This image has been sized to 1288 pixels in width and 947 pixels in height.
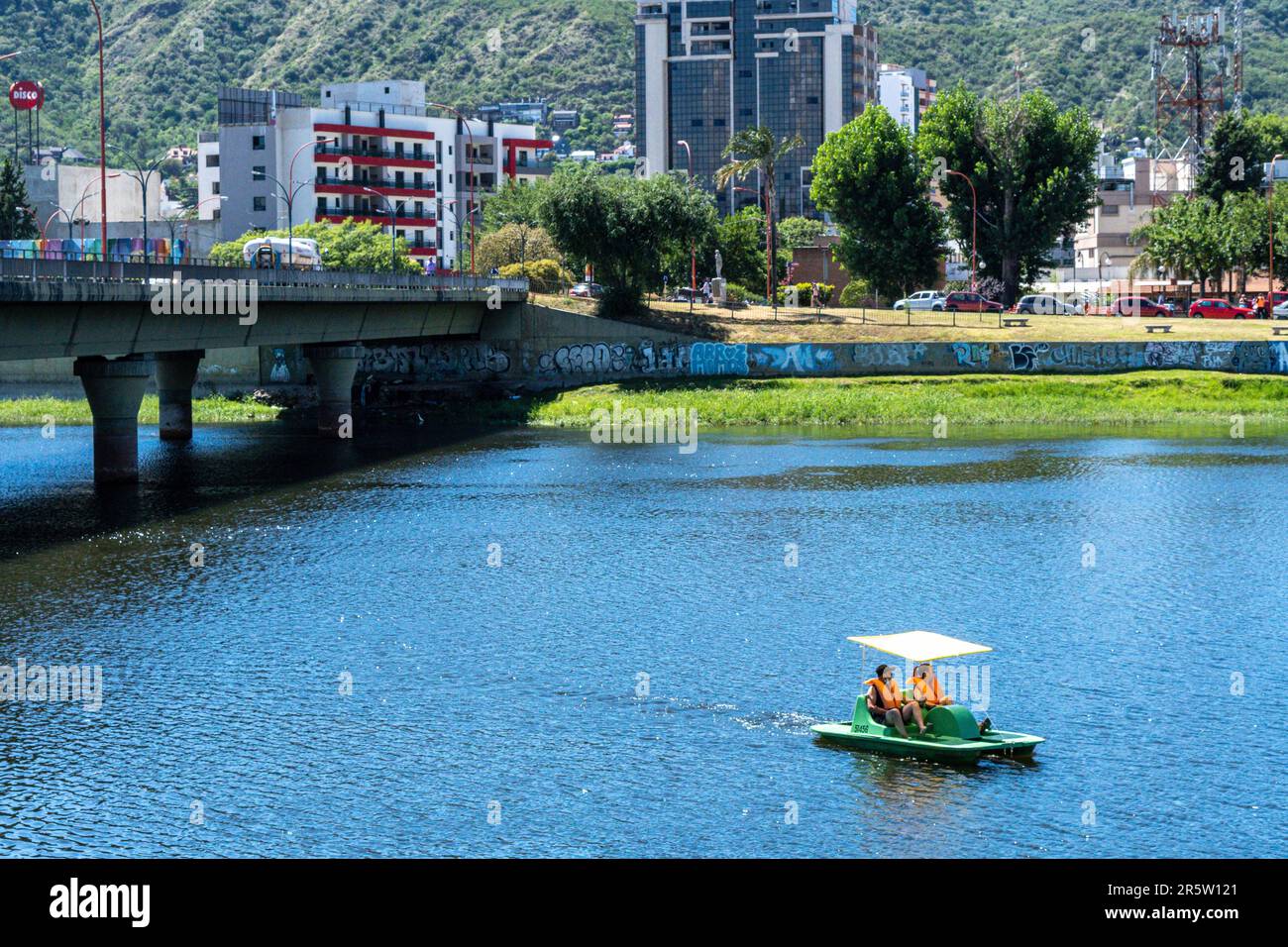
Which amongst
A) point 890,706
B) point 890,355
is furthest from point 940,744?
point 890,355

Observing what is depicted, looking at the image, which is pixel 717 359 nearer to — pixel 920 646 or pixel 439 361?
pixel 439 361

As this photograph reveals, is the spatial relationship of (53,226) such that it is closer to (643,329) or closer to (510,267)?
(510,267)

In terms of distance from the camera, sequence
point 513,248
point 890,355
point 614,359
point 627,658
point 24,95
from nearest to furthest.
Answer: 1. point 627,658
2. point 890,355
3. point 614,359
4. point 513,248
5. point 24,95

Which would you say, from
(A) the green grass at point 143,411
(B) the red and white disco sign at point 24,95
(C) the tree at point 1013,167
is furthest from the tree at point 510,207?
(A) the green grass at point 143,411

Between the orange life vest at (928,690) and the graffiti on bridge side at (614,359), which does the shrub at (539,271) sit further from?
the orange life vest at (928,690)

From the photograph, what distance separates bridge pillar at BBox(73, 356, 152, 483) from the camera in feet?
245

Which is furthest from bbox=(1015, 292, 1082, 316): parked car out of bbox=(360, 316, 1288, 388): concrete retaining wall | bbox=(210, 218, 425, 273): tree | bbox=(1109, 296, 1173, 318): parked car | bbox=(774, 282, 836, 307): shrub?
bbox=(210, 218, 425, 273): tree

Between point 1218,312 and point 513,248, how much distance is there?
204ft

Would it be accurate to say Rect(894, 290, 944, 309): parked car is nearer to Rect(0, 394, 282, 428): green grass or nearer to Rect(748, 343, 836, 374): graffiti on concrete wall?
Rect(748, 343, 836, 374): graffiti on concrete wall

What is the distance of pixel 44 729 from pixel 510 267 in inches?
4429

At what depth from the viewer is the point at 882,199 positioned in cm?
14075

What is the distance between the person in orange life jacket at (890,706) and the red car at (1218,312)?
101 meters

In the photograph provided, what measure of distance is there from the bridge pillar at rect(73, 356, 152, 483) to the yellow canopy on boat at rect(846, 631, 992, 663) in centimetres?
4651

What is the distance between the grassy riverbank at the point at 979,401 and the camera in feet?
341
